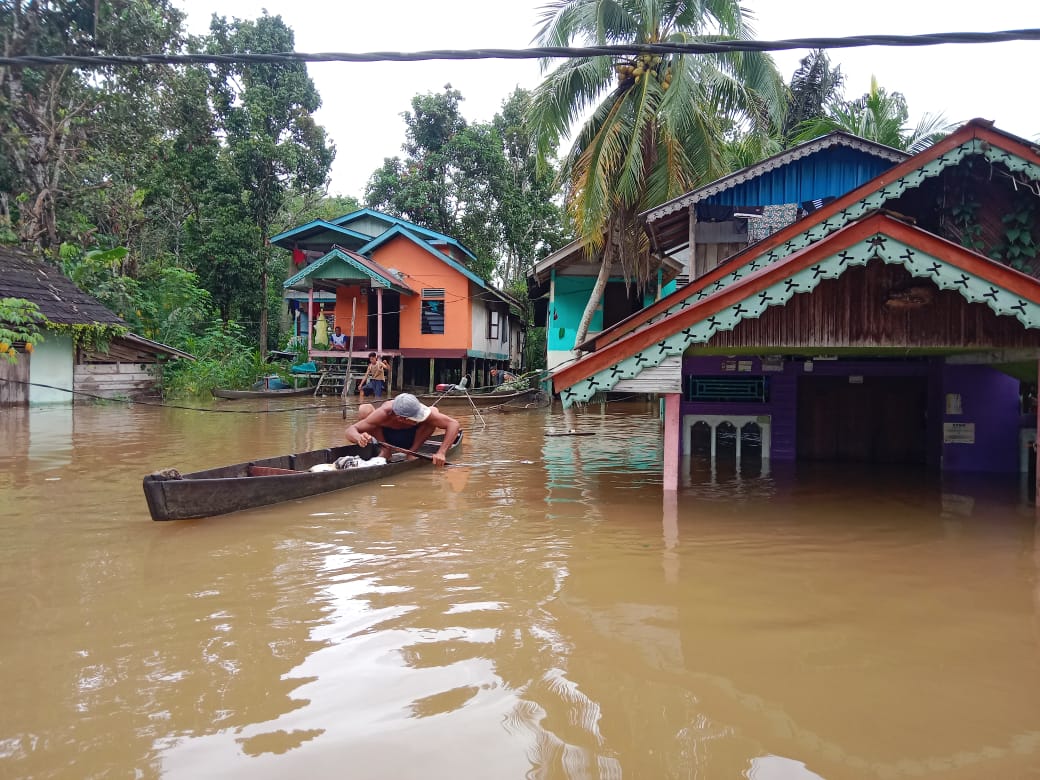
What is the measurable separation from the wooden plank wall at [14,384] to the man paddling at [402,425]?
13723 millimetres

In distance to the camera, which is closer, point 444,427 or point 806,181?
point 444,427

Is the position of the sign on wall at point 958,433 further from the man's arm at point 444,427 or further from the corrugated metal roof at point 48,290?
the corrugated metal roof at point 48,290

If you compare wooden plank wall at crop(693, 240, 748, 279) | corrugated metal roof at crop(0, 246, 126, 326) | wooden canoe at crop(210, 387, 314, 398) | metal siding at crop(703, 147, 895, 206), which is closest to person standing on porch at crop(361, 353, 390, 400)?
wooden canoe at crop(210, 387, 314, 398)

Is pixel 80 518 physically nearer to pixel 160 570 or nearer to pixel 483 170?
pixel 160 570

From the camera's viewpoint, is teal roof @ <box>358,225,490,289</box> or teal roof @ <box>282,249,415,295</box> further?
teal roof @ <box>358,225,490,289</box>

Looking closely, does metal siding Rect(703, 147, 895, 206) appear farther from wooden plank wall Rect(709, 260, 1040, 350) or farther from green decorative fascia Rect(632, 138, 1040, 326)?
wooden plank wall Rect(709, 260, 1040, 350)

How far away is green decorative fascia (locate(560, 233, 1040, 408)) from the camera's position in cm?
668

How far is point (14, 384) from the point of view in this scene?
777 inches

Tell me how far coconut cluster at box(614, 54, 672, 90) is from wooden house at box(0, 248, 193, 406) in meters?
16.1

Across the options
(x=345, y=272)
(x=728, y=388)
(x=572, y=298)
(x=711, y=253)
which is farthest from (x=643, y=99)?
(x=345, y=272)

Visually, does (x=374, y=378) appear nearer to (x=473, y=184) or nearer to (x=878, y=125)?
(x=473, y=184)

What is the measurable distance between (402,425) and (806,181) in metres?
8.26

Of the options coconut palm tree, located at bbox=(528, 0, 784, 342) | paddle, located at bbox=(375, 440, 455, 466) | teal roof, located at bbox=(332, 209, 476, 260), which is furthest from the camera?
teal roof, located at bbox=(332, 209, 476, 260)

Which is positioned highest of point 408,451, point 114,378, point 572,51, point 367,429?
point 572,51
